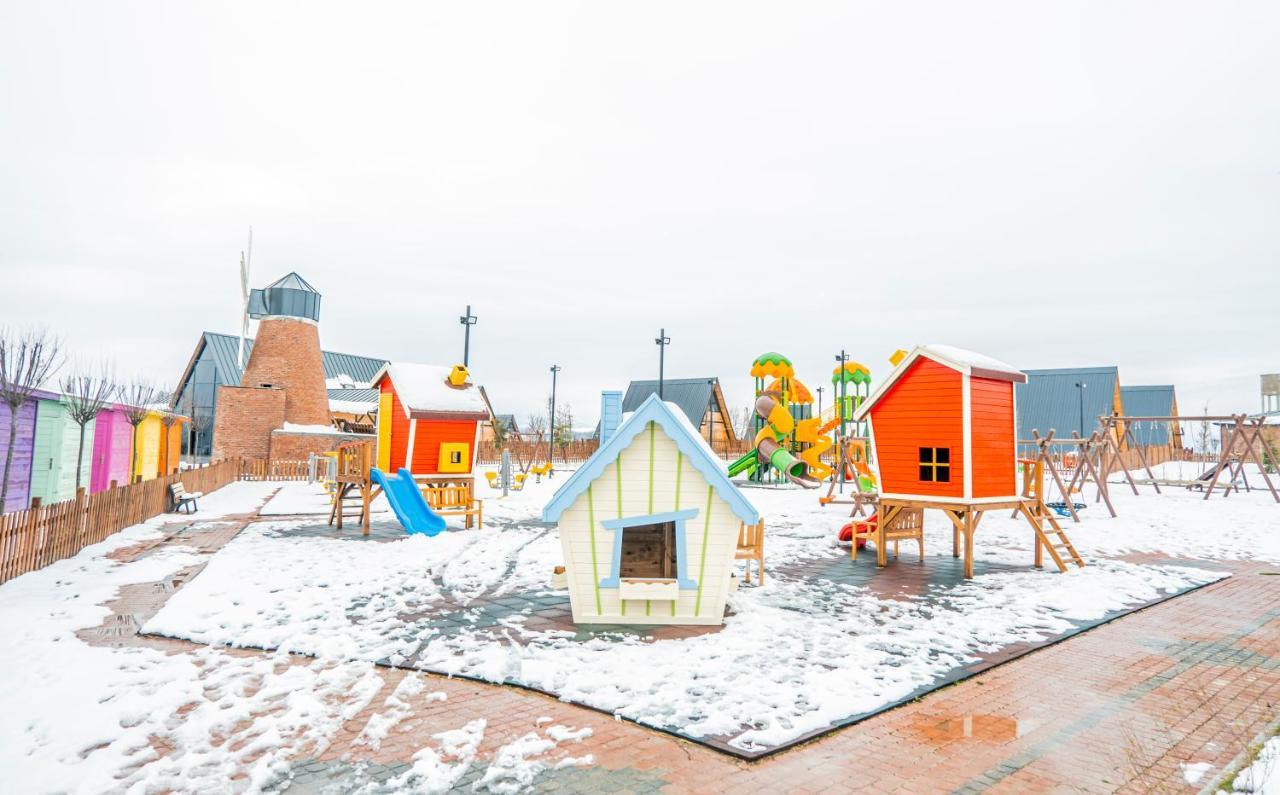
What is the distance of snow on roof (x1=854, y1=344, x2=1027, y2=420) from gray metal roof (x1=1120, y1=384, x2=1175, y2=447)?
48.9m

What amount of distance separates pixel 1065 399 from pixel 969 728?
48.3m

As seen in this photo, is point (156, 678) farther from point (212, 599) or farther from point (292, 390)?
point (292, 390)

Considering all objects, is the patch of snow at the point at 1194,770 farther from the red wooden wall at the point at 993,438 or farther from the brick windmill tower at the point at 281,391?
the brick windmill tower at the point at 281,391

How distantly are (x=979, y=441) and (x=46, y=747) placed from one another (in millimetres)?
11295

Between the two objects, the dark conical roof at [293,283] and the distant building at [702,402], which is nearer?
the dark conical roof at [293,283]

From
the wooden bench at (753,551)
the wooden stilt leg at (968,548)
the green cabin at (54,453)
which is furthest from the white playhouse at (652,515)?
the green cabin at (54,453)

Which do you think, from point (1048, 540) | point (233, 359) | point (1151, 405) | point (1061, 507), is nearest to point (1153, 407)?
point (1151, 405)

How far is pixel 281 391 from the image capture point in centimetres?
3628

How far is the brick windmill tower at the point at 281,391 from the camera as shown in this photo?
116 feet

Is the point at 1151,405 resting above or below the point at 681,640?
above

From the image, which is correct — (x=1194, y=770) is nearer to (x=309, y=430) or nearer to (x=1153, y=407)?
(x=309, y=430)

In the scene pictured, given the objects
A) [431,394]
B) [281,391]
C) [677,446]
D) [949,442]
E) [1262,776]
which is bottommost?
[1262,776]

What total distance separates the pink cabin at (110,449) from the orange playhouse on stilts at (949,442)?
18598mm

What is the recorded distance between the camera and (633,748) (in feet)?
14.9
